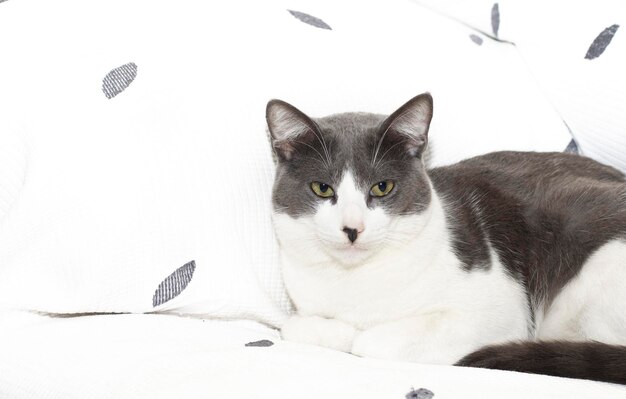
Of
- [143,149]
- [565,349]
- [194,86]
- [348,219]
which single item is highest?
[194,86]

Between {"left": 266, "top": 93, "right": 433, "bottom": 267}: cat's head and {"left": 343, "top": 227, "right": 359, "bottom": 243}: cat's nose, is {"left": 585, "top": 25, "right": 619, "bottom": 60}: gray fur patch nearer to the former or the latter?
{"left": 266, "top": 93, "right": 433, "bottom": 267}: cat's head

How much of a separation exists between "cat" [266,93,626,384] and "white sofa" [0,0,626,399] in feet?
0.44

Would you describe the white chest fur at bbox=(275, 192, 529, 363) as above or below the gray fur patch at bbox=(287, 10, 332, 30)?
below

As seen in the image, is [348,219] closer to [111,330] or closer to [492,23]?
[111,330]

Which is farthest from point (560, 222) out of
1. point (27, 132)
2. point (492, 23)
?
point (27, 132)

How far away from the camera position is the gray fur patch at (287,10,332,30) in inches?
80.8

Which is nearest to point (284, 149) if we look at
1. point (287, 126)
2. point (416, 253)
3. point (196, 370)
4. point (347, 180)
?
point (287, 126)

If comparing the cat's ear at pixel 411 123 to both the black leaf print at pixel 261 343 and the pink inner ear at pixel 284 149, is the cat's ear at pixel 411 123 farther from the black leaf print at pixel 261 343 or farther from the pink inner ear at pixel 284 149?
the black leaf print at pixel 261 343

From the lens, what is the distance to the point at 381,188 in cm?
162

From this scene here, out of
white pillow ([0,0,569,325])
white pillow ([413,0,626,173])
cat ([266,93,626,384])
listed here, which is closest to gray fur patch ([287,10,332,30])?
white pillow ([0,0,569,325])

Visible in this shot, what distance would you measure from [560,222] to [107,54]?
3.47 ft

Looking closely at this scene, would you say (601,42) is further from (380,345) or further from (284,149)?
(380,345)

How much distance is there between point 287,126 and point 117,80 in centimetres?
41

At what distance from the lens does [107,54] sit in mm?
1796
